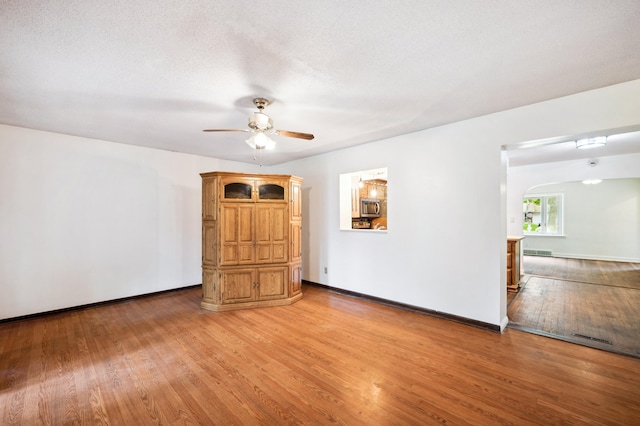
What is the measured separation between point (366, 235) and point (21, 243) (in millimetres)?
5265

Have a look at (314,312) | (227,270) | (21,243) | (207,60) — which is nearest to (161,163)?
(21,243)

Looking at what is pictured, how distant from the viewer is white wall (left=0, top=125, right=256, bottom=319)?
146 inches

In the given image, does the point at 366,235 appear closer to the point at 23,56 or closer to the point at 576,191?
the point at 23,56

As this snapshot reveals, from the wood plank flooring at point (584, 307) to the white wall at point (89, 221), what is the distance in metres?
5.95

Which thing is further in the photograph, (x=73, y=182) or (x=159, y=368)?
(x=73, y=182)

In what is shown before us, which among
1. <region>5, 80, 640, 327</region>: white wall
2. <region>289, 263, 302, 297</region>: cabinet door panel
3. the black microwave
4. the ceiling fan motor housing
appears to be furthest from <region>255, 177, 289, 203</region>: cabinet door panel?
the black microwave

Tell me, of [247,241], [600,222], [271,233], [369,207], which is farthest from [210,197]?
[600,222]

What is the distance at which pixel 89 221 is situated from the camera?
4250 mm

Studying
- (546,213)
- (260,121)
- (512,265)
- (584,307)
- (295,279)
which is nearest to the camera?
(260,121)

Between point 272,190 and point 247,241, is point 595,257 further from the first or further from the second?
point 247,241

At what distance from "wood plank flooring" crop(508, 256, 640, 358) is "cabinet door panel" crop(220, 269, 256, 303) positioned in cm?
380

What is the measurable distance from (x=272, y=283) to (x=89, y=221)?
10.5ft

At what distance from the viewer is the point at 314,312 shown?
3.97 meters

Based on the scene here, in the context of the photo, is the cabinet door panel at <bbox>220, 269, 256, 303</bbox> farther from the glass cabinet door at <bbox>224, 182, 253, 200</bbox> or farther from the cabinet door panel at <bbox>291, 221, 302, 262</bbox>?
the glass cabinet door at <bbox>224, 182, 253, 200</bbox>
